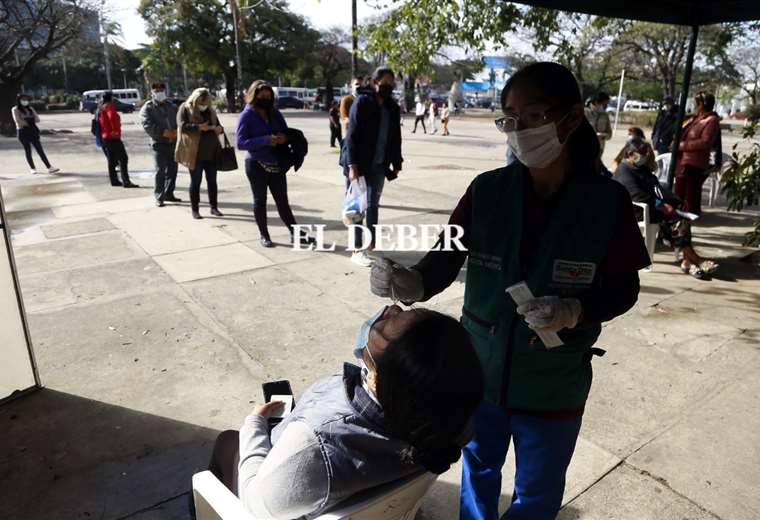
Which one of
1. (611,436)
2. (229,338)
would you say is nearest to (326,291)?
(229,338)

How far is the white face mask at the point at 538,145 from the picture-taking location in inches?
62.1

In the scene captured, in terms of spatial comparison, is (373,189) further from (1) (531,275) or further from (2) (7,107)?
(2) (7,107)

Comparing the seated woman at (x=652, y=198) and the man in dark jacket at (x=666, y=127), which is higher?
the man in dark jacket at (x=666, y=127)

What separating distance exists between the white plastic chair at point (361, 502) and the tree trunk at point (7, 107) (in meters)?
26.2

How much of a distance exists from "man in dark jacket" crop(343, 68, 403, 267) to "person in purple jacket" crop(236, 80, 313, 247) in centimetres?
86

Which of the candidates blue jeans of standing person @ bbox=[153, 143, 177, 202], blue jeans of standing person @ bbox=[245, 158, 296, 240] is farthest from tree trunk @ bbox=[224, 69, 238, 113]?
blue jeans of standing person @ bbox=[245, 158, 296, 240]

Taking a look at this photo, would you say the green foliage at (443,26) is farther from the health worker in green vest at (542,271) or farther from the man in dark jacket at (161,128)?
the health worker in green vest at (542,271)

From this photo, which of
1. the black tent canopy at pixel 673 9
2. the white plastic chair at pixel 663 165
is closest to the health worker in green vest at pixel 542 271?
the black tent canopy at pixel 673 9

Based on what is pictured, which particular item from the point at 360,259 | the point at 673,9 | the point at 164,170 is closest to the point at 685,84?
the point at 673,9

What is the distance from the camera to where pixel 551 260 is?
5.05 feet

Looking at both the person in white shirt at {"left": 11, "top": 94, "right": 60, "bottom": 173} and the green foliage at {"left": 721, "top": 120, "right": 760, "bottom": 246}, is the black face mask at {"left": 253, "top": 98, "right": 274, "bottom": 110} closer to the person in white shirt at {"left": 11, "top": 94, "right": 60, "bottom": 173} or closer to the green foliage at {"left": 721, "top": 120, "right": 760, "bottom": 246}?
the green foliage at {"left": 721, "top": 120, "right": 760, "bottom": 246}

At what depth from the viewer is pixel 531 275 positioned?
158 cm

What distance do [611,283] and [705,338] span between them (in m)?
3.08

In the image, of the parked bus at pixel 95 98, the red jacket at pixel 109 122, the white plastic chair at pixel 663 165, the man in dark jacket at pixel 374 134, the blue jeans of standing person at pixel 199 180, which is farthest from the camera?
the parked bus at pixel 95 98
